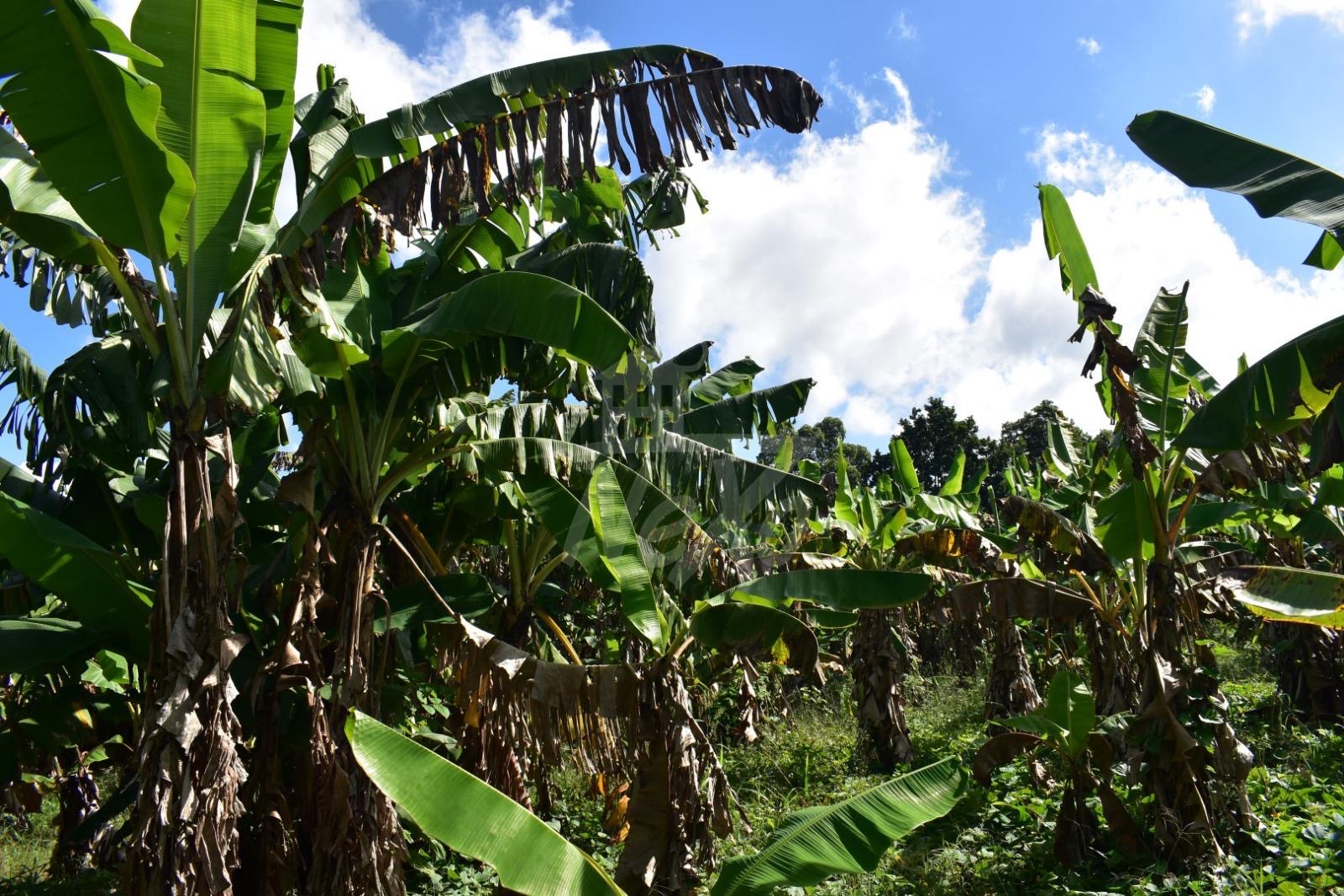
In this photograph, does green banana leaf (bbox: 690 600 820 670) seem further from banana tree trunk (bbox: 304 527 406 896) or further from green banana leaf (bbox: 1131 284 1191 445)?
green banana leaf (bbox: 1131 284 1191 445)

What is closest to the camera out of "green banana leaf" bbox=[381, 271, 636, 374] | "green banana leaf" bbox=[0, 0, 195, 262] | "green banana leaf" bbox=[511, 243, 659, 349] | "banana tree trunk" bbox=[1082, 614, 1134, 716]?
"green banana leaf" bbox=[0, 0, 195, 262]

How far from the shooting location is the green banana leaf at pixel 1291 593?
569cm

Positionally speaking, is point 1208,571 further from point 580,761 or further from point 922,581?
point 580,761

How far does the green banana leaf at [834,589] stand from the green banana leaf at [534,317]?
6.09 ft

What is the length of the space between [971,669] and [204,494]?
46.9ft

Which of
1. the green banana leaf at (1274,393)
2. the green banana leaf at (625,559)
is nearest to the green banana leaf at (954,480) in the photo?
the green banana leaf at (1274,393)

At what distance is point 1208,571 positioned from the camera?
8.14 m

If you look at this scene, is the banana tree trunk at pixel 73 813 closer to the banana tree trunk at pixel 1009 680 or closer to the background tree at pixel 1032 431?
the banana tree trunk at pixel 1009 680

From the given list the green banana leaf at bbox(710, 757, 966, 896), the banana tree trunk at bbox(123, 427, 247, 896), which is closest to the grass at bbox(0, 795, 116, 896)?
the banana tree trunk at bbox(123, 427, 247, 896)

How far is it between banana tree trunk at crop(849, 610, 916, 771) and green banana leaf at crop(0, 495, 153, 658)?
26.0 ft

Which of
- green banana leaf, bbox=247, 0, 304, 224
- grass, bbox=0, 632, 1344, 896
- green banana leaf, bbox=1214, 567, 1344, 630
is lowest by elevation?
grass, bbox=0, 632, 1344, 896

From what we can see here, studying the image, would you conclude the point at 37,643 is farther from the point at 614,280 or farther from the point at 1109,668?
the point at 1109,668

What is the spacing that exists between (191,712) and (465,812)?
1515mm

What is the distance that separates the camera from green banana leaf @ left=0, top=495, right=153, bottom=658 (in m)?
5.07
